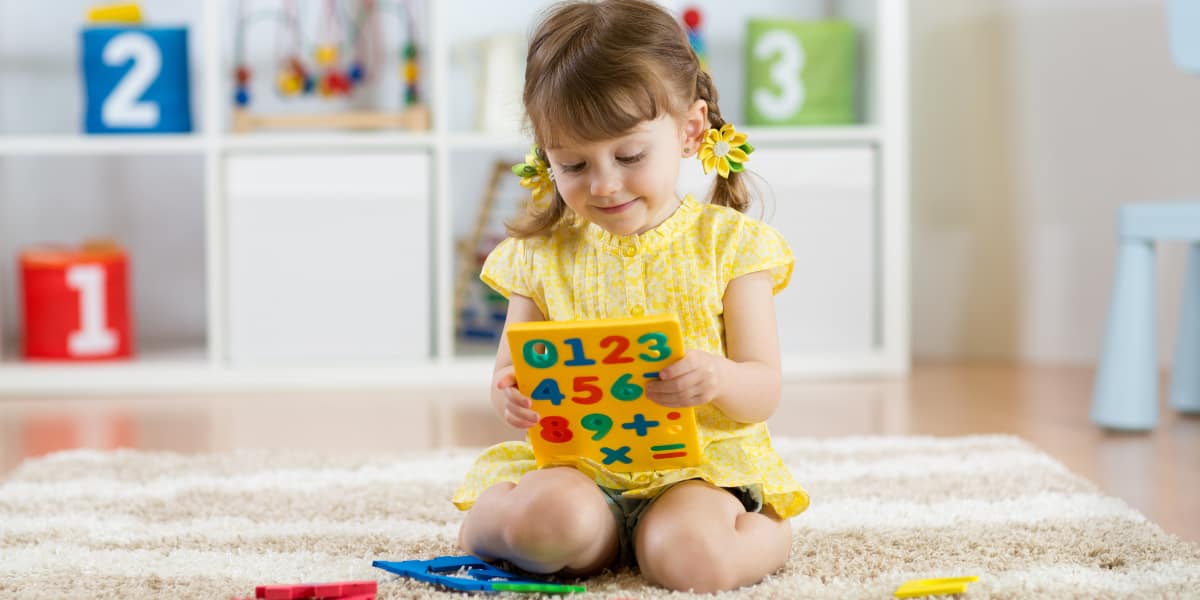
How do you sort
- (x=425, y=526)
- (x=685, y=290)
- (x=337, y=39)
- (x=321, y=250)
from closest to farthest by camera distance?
(x=685, y=290), (x=425, y=526), (x=321, y=250), (x=337, y=39)

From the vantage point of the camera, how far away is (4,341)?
2.40m

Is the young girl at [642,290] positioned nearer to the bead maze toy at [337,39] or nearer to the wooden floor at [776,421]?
the wooden floor at [776,421]

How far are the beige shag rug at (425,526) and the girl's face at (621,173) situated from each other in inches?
10.3

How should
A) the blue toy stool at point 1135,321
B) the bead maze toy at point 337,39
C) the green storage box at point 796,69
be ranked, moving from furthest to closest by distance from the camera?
the bead maze toy at point 337,39, the green storage box at point 796,69, the blue toy stool at point 1135,321

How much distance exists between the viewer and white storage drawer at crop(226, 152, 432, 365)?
207cm

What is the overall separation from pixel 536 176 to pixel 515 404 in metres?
0.20

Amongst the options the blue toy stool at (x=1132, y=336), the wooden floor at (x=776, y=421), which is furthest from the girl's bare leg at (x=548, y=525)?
the blue toy stool at (x=1132, y=336)

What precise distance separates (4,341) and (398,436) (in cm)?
113

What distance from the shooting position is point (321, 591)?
85 centimetres

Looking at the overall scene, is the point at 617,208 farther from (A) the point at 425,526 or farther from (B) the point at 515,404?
(A) the point at 425,526

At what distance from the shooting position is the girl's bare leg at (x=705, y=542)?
2.94 feet

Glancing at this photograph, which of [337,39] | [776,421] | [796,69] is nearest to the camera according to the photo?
[776,421]

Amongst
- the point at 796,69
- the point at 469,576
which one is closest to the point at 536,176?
the point at 469,576

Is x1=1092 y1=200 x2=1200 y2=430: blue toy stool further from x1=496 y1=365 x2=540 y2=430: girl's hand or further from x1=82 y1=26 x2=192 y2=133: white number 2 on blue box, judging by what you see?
x1=82 y1=26 x2=192 y2=133: white number 2 on blue box
